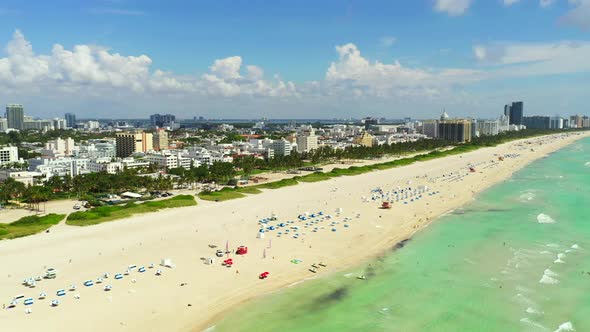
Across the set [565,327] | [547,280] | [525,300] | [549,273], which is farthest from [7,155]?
[565,327]

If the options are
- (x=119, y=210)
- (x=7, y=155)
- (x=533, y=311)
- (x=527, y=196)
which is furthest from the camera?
(x=7, y=155)

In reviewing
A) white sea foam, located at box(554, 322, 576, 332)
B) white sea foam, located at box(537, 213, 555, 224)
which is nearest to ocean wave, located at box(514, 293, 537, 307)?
white sea foam, located at box(554, 322, 576, 332)

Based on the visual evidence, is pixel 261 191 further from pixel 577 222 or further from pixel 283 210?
pixel 577 222

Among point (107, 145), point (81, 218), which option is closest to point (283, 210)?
point (81, 218)

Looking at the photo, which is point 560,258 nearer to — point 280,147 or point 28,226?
point 28,226

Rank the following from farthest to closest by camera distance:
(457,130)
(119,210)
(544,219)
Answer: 1. (457,130)
2. (119,210)
3. (544,219)

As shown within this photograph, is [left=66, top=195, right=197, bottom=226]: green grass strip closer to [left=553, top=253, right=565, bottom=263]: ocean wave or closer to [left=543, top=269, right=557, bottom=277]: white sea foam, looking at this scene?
[left=543, top=269, right=557, bottom=277]: white sea foam

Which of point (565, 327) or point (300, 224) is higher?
point (300, 224)

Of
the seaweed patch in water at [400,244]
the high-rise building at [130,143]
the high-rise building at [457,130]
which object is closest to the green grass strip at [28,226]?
the seaweed patch in water at [400,244]
